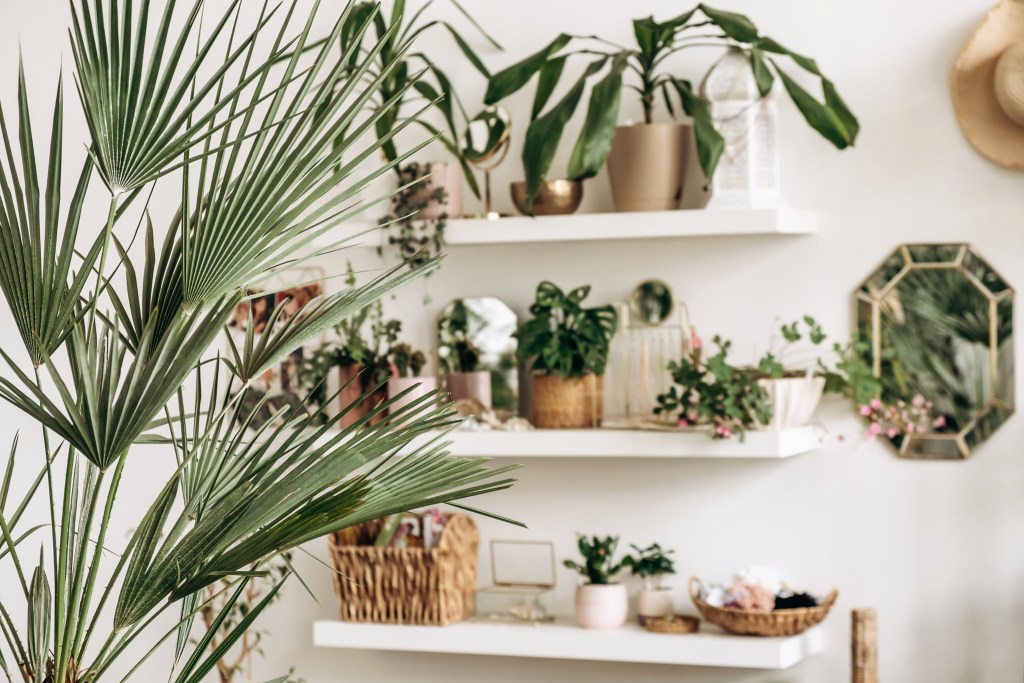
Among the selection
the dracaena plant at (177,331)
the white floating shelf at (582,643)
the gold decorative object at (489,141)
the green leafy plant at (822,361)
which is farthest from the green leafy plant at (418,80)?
the dracaena plant at (177,331)

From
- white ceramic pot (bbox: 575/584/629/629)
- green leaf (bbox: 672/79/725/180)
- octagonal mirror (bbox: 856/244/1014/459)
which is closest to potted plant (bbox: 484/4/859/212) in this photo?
green leaf (bbox: 672/79/725/180)

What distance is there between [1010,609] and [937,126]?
1093 millimetres

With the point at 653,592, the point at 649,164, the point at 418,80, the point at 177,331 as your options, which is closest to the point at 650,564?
the point at 653,592

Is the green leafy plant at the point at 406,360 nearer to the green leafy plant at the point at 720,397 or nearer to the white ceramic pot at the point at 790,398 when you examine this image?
the green leafy plant at the point at 720,397

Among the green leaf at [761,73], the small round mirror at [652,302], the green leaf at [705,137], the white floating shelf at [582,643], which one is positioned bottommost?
the white floating shelf at [582,643]

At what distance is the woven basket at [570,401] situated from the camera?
2908 millimetres

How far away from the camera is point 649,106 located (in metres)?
2.85

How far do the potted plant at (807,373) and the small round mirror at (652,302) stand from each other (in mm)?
258

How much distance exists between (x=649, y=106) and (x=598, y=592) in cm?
112

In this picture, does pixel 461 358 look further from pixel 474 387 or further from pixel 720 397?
pixel 720 397

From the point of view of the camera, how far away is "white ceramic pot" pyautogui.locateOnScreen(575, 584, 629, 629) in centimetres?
286

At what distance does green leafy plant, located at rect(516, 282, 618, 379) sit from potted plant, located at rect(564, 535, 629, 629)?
0.41 metres

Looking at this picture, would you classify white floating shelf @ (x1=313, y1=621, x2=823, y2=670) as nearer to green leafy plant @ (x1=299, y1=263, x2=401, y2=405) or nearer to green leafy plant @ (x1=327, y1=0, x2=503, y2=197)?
green leafy plant @ (x1=299, y1=263, x2=401, y2=405)

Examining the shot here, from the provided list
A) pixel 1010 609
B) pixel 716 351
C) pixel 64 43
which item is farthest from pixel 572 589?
pixel 64 43
